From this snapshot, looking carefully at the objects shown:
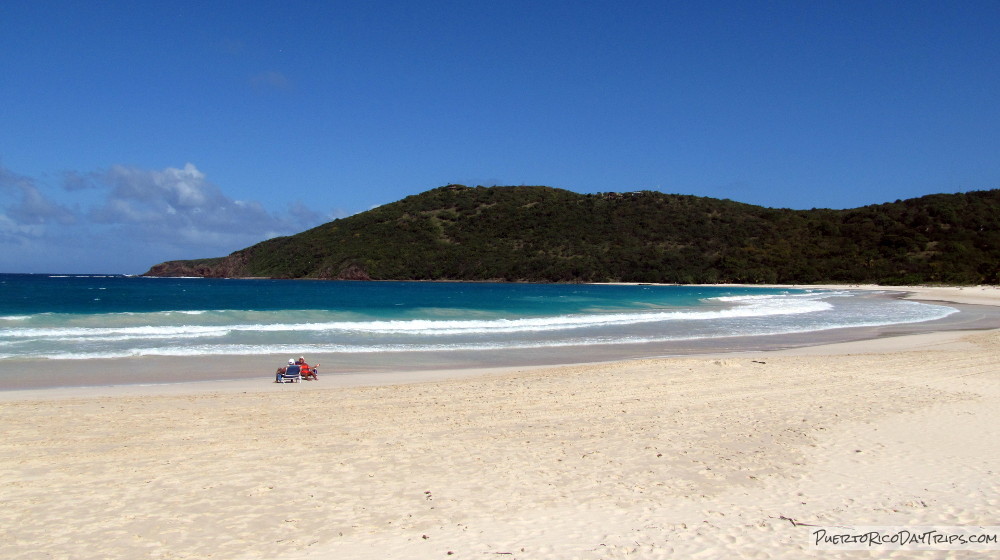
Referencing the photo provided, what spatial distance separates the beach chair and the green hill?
3209 inches

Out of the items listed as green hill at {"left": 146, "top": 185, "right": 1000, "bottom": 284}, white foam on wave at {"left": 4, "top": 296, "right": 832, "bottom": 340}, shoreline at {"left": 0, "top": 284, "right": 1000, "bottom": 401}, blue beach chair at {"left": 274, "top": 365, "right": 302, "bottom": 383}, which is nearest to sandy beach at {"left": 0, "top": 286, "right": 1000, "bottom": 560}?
shoreline at {"left": 0, "top": 284, "right": 1000, "bottom": 401}

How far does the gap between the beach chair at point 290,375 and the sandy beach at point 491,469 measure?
90cm

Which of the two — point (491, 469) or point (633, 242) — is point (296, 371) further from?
point (633, 242)

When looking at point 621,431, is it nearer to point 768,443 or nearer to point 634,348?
point 768,443

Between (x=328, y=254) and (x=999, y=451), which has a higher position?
(x=328, y=254)

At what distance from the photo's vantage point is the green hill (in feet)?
281

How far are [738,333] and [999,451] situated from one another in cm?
1583

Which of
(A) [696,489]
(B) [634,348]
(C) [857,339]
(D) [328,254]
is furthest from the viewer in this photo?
(D) [328,254]

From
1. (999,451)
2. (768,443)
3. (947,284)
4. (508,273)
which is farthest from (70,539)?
(508,273)

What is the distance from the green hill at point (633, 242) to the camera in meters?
85.6

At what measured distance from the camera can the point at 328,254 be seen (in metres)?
115

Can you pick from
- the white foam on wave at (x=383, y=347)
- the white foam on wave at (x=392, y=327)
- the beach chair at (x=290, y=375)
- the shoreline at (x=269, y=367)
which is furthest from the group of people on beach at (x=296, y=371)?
the white foam on wave at (x=392, y=327)

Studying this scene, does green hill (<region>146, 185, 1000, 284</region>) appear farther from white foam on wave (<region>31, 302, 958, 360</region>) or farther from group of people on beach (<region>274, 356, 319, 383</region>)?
group of people on beach (<region>274, 356, 319, 383</region>)

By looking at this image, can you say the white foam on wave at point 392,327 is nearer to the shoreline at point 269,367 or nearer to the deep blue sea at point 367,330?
the deep blue sea at point 367,330
